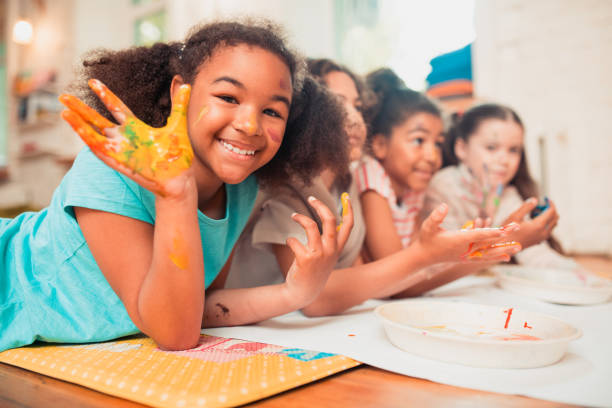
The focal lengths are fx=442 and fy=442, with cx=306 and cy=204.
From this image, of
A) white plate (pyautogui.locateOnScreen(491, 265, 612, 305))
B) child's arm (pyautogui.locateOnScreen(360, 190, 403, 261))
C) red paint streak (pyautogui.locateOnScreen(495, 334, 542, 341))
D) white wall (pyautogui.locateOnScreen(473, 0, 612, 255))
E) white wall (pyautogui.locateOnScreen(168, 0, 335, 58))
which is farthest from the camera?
white wall (pyautogui.locateOnScreen(168, 0, 335, 58))

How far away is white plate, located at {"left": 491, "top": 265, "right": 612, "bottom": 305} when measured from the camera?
1.03m

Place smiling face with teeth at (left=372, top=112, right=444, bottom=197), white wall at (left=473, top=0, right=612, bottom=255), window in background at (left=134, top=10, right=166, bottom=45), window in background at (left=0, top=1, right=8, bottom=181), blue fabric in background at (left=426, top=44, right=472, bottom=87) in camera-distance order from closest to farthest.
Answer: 1. smiling face with teeth at (left=372, top=112, right=444, bottom=197)
2. white wall at (left=473, top=0, right=612, bottom=255)
3. blue fabric in background at (left=426, top=44, right=472, bottom=87)
4. window in background at (left=134, top=10, right=166, bottom=45)
5. window in background at (left=0, top=1, right=8, bottom=181)

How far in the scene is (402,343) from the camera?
0.64 meters

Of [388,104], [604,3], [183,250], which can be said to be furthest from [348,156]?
[604,3]

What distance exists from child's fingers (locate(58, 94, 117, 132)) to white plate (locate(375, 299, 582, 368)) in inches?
18.7

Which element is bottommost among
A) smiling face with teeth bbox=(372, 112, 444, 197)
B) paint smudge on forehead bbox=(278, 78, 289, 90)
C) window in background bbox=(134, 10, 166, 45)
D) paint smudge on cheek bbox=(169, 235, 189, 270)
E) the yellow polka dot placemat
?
the yellow polka dot placemat

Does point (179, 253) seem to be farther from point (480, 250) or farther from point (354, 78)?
point (354, 78)

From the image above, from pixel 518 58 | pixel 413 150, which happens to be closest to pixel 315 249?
pixel 413 150

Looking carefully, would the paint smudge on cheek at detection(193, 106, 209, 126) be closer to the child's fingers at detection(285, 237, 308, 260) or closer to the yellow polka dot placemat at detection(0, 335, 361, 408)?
the child's fingers at detection(285, 237, 308, 260)

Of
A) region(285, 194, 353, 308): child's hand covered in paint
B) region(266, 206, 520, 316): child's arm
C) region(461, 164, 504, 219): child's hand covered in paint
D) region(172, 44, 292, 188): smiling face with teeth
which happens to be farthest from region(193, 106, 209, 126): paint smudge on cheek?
region(461, 164, 504, 219): child's hand covered in paint

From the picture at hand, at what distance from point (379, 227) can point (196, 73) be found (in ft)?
2.07

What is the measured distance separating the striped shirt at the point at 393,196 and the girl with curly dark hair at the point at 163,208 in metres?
0.35

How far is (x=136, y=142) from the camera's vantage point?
562 mm

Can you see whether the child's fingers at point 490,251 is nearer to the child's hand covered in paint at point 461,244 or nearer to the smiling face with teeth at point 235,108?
the child's hand covered in paint at point 461,244
